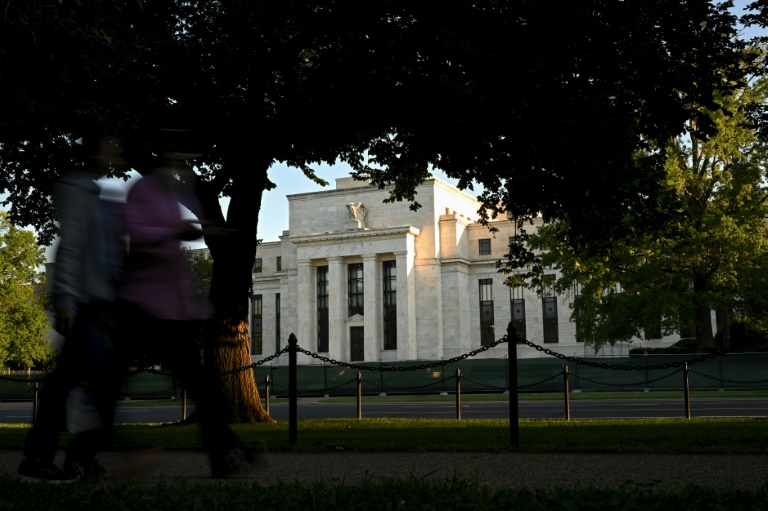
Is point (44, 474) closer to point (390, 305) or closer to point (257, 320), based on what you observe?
point (390, 305)

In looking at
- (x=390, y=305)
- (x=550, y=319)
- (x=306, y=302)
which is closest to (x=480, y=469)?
(x=550, y=319)

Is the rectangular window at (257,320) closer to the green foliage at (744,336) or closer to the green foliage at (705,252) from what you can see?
the green foliage at (744,336)

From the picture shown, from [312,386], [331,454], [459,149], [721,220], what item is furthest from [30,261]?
[331,454]

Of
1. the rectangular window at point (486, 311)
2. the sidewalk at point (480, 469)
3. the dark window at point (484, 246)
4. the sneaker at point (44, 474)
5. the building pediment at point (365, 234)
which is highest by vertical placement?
the building pediment at point (365, 234)

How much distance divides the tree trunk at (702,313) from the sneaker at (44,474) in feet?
108

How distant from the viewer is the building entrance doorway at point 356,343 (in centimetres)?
7794

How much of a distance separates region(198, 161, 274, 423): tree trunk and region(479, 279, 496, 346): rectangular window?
63941 mm

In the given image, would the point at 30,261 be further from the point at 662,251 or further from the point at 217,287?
the point at 217,287

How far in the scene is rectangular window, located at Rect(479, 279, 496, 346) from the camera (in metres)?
77.8

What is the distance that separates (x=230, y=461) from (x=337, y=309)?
240 feet

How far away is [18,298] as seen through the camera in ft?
177

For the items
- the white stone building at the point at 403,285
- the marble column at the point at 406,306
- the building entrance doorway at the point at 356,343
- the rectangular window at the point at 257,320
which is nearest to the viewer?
the marble column at the point at 406,306

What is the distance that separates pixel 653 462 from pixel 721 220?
28104 millimetres

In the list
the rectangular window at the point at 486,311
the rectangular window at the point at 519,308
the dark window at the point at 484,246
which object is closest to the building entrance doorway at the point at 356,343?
the rectangular window at the point at 486,311
